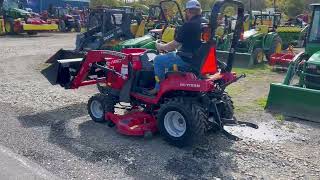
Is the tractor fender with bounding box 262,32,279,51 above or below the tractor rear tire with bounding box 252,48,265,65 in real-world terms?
above

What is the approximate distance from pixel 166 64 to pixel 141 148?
1.23m

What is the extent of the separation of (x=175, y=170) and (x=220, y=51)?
901 cm

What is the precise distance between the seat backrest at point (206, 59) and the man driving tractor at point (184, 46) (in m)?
0.08

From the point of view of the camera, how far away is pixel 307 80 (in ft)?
26.6

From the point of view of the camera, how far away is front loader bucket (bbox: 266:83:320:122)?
6.89m

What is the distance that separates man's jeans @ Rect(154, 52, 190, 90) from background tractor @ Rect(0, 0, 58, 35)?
1862 cm

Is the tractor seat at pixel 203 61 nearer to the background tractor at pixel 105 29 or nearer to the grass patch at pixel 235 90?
the grass patch at pixel 235 90

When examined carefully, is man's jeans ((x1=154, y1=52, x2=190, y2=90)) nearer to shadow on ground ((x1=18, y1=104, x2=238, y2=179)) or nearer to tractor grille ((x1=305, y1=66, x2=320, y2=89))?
shadow on ground ((x1=18, y1=104, x2=238, y2=179))

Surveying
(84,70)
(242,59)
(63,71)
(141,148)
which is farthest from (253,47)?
(141,148)

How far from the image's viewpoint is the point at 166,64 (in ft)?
18.5

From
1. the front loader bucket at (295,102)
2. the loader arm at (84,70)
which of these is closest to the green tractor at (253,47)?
the front loader bucket at (295,102)

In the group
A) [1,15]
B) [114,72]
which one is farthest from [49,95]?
[1,15]

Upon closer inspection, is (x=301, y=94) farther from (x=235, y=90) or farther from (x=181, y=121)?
(x=181, y=121)

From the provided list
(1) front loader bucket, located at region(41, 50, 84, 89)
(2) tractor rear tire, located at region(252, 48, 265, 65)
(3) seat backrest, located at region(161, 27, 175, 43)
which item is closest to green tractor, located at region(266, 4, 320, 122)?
(1) front loader bucket, located at region(41, 50, 84, 89)
